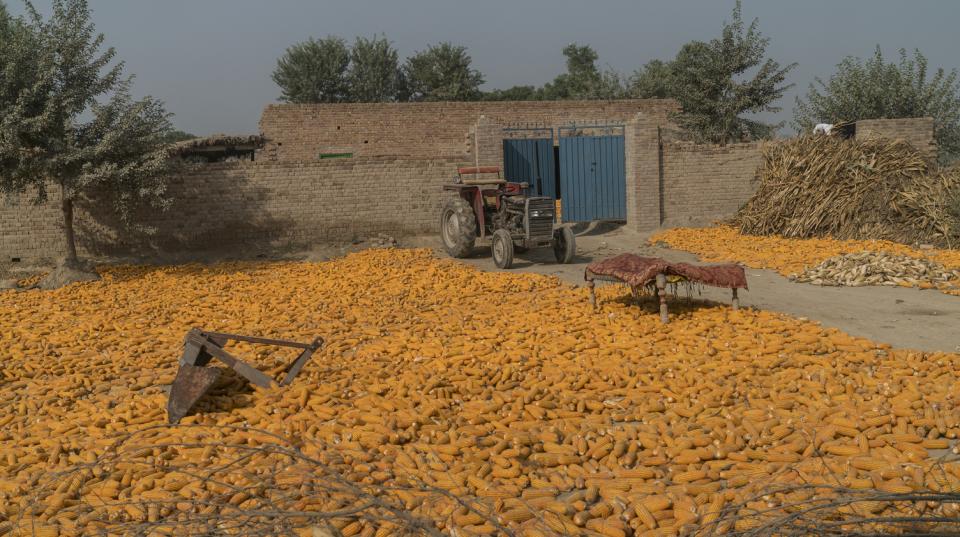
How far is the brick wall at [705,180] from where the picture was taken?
17.9 meters

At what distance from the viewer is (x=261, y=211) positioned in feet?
51.4

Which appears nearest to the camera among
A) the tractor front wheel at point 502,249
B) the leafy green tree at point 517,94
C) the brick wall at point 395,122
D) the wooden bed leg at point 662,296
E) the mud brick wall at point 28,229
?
the wooden bed leg at point 662,296

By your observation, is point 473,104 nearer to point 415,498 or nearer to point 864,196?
point 864,196

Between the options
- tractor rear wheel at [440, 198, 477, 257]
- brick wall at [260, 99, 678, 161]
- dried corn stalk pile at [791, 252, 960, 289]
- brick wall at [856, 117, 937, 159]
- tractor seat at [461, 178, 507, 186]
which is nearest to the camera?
dried corn stalk pile at [791, 252, 960, 289]

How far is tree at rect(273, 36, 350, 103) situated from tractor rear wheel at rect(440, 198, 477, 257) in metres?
27.8

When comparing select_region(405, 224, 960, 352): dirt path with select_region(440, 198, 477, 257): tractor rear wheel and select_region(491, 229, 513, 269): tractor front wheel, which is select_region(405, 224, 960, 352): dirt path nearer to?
select_region(491, 229, 513, 269): tractor front wheel

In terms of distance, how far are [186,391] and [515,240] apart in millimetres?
8507

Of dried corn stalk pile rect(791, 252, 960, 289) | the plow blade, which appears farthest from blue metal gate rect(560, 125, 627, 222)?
the plow blade

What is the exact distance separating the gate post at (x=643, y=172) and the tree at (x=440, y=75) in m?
25.3

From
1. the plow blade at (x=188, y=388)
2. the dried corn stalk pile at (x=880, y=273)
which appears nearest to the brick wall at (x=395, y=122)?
the dried corn stalk pile at (x=880, y=273)

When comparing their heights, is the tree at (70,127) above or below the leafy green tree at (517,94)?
below

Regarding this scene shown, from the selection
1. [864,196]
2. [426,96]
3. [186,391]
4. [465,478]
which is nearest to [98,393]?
[186,391]

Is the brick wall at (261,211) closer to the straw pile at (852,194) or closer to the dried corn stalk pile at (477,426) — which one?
the dried corn stalk pile at (477,426)

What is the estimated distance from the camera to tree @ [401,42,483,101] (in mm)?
41719
